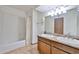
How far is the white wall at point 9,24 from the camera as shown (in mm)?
3943

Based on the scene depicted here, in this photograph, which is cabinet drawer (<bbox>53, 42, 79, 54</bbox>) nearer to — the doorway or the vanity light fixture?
the doorway

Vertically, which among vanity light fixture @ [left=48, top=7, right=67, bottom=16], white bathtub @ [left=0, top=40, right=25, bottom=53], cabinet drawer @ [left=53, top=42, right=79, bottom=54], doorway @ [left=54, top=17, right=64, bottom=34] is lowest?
white bathtub @ [left=0, top=40, right=25, bottom=53]

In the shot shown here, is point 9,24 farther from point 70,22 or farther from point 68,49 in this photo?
point 68,49

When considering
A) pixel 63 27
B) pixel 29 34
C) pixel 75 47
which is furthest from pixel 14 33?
pixel 75 47

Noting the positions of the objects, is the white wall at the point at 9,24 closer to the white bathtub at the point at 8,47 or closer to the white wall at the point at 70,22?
the white bathtub at the point at 8,47

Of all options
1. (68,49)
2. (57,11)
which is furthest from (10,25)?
(68,49)

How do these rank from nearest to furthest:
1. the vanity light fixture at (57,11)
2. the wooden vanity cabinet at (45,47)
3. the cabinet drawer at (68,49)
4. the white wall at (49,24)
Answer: the cabinet drawer at (68,49) < the wooden vanity cabinet at (45,47) < the vanity light fixture at (57,11) < the white wall at (49,24)

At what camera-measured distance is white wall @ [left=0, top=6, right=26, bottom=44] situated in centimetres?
394

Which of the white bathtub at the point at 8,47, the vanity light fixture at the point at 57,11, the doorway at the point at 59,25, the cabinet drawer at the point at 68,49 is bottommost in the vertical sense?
the white bathtub at the point at 8,47

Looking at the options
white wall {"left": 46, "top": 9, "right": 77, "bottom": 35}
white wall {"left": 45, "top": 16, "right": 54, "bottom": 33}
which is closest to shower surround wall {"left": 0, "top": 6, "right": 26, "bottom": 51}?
white wall {"left": 45, "top": 16, "right": 54, "bottom": 33}

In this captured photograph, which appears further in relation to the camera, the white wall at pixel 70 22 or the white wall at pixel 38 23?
the white wall at pixel 38 23

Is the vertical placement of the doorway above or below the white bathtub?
above

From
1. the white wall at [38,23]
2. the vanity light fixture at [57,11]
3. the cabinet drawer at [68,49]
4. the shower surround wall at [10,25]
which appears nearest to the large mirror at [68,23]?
the vanity light fixture at [57,11]
